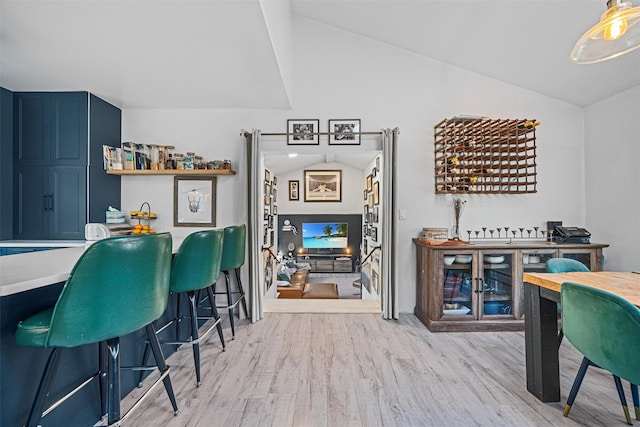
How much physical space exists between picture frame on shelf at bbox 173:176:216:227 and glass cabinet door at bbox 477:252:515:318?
3.05 metres

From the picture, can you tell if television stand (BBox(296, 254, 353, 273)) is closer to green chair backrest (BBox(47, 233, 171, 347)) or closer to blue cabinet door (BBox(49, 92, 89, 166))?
blue cabinet door (BBox(49, 92, 89, 166))

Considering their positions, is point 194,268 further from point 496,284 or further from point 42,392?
point 496,284

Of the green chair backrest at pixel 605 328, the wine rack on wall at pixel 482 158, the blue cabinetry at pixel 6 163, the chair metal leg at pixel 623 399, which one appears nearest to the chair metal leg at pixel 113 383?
the green chair backrest at pixel 605 328

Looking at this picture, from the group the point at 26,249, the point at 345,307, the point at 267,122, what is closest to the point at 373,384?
the point at 345,307

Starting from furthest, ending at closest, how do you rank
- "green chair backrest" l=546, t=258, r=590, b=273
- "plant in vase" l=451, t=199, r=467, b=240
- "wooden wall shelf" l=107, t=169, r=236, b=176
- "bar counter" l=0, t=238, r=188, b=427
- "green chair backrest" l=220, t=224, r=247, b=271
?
"plant in vase" l=451, t=199, r=467, b=240, "wooden wall shelf" l=107, t=169, r=236, b=176, "green chair backrest" l=220, t=224, r=247, b=271, "green chair backrest" l=546, t=258, r=590, b=273, "bar counter" l=0, t=238, r=188, b=427

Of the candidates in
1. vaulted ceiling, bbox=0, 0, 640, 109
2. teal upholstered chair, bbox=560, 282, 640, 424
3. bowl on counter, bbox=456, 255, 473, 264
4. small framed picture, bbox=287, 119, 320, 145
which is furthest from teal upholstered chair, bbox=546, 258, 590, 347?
small framed picture, bbox=287, 119, 320, 145

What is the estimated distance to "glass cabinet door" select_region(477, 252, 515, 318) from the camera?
300 cm

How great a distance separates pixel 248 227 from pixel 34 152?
2.32 meters

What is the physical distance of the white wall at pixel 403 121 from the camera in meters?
3.45

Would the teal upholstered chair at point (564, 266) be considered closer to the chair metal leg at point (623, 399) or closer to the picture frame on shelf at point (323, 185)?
the chair metal leg at point (623, 399)

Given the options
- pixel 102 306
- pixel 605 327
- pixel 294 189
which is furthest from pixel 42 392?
pixel 294 189

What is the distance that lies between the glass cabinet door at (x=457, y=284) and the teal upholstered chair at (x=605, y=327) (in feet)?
4.79

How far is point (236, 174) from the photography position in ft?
11.3

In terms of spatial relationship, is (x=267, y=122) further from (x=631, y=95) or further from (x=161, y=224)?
(x=631, y=95)
